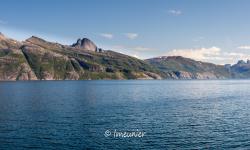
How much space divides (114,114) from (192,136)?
3982cm

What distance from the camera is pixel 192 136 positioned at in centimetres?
7412

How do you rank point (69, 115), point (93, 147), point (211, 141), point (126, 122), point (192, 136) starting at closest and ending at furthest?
point (93, 147)
point (211, 141)
point (192, 136)
point (126, 122)
point (69, 115)

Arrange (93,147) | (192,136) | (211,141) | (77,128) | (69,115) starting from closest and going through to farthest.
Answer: (93,147), (211,141), (192,136), (77,128), (69,115)

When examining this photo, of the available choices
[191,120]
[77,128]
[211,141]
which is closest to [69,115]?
[77,128]

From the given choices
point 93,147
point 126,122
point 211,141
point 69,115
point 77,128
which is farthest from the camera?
point 69,115

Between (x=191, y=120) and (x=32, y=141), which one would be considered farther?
(x=191, y=120)

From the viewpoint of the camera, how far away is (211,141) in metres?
69.6

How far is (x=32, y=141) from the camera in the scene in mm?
69812

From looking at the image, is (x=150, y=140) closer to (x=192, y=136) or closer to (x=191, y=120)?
(x=192, y=136)

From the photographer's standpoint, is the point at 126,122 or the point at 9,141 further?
the point at 126,122

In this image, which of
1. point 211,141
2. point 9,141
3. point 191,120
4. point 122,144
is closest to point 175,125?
point 191,120

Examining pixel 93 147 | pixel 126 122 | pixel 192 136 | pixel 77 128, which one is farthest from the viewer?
pixel 126 122

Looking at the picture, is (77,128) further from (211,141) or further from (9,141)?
(211,141)

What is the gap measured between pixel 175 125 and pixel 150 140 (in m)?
20.1
